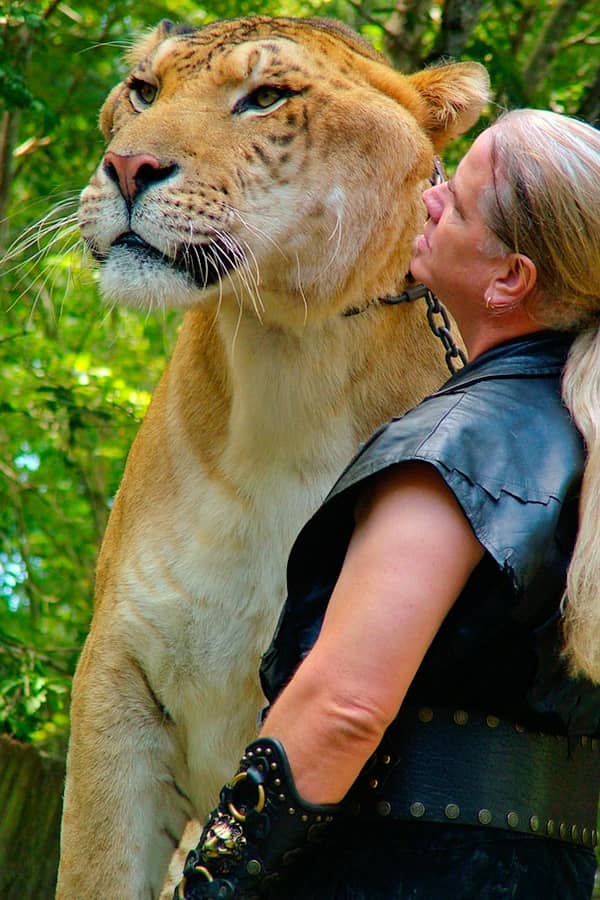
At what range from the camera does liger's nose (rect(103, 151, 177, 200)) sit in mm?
2939

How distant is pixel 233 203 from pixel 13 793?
2215mm

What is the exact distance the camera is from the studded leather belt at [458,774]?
2.19 metres

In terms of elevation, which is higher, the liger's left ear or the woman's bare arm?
the liger's left ear

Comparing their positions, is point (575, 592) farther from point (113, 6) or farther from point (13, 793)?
point (113, 6)

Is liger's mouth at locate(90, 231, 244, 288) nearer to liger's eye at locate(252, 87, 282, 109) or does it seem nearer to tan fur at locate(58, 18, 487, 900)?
tan fur at locate(58, 18, 487, 900)

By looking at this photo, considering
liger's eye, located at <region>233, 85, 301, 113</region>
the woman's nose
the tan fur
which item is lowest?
the tan fur

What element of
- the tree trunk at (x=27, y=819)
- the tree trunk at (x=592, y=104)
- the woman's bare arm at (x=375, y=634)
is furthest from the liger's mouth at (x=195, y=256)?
the tree trunk at (x=592, y=104)

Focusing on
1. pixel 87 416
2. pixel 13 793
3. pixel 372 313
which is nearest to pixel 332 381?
pixel 372 313

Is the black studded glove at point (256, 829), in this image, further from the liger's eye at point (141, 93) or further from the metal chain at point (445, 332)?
the liger's eye at point (141, 93)

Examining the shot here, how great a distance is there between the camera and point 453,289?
8.34 ft

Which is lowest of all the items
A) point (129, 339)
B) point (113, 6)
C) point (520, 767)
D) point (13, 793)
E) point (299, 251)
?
point (129, 339)

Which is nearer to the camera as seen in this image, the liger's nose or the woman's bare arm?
the woman's bare arm

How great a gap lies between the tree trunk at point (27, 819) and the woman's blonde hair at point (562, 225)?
2.54 metres

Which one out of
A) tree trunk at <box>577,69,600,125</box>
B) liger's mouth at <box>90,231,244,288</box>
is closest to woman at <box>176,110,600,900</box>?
liger's mouth at <box>90,231,244,288</box>
